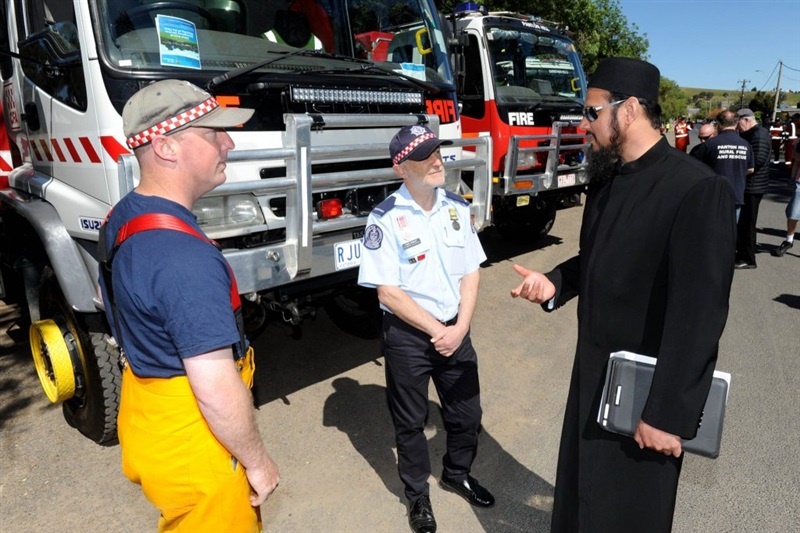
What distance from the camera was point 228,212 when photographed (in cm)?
279

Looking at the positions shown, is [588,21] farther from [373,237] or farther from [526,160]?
[373,237]

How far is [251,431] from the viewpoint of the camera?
152cm

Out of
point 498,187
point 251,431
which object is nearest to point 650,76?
point 251,431

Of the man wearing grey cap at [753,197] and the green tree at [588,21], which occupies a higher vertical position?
the green tree at [588,21]

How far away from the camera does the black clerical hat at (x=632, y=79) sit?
5.63 feet

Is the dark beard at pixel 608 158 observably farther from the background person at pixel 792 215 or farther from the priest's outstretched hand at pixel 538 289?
the background person at pixel 792 215

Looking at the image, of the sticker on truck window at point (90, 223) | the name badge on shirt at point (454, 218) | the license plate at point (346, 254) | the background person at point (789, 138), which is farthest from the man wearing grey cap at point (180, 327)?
the background person at point (789, 138)

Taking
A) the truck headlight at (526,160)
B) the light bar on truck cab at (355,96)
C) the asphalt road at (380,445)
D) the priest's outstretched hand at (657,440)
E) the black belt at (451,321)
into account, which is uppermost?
the light bar on truck cab at (355,96)

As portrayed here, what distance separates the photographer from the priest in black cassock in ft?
4.91

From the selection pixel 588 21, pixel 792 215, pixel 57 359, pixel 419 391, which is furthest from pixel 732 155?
pixel 588 21

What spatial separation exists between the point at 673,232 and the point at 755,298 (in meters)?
5.24

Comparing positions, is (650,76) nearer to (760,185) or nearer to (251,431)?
(251,431)

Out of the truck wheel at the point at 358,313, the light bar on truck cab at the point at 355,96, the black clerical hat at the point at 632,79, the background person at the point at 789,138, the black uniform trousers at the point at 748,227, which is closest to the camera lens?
the black clerical hat at the point at 632,79

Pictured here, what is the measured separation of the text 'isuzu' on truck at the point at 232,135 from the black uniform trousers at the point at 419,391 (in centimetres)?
76
